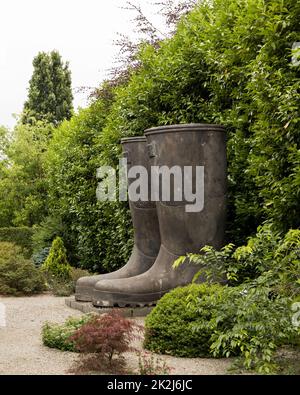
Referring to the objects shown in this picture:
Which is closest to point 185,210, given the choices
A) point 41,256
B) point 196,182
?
point 196,182

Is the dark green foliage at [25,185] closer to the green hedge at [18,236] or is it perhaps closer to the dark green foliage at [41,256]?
the green hedge at [18,236]

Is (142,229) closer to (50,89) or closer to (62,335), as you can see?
(62,335)

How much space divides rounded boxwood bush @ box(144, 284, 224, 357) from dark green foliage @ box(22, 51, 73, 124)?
26.0m

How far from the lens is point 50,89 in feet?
101

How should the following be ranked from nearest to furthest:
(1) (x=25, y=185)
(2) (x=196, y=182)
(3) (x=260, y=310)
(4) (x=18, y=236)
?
(3) (x=260, y=310) < (2) (x=196, y=182) < (4) (x=18, y=236) < (1) (x=25, y=185)

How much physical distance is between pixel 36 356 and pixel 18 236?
35.4ft

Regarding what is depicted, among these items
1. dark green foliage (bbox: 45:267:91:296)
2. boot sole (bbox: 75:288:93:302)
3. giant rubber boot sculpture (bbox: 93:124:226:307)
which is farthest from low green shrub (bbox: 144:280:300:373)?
dark green foliage (bbox: 45:267:91:296)

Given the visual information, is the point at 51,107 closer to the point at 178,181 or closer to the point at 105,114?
the point at 105,114

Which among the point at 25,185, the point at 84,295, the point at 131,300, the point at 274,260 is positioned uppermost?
the point at 25,185

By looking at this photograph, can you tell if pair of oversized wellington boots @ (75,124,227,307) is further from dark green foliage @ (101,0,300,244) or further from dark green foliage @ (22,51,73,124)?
dark green foliage @ (22,51,73,124)

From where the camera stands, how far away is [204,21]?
697cm
